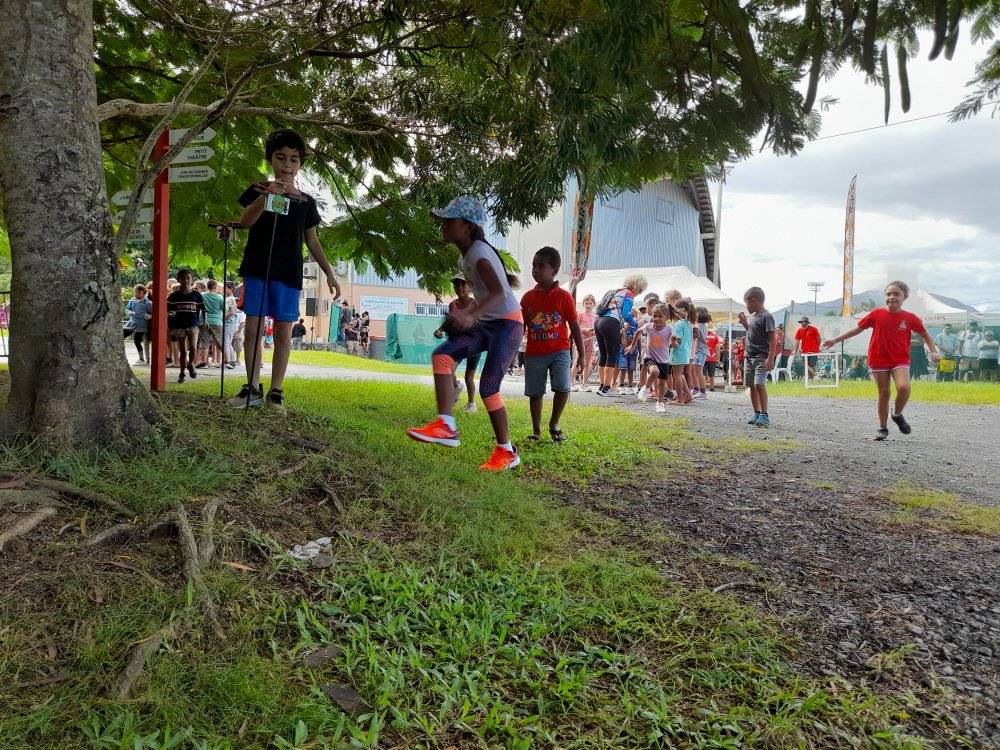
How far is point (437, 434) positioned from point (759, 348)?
5.70 meters

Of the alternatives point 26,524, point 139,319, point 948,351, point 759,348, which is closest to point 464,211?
point 26,524

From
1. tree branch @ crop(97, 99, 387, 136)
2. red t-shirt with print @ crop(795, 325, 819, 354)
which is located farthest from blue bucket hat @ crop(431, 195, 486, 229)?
red t-shirt with print @ crop(795, 325, 819, 354)

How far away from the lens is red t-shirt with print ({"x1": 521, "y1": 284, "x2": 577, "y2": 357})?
631cm

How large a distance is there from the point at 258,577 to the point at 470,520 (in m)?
1.22

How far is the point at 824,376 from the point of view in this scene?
74.9ft

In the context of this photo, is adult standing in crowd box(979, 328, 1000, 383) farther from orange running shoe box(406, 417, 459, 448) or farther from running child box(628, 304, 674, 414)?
orange running shoe box(406, 417, 459, 448)

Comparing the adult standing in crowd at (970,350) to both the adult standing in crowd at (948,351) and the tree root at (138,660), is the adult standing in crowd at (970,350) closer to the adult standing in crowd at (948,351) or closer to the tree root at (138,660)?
the adult standing in crowd at (948,351)

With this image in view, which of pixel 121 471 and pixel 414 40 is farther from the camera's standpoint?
pixel 414 40

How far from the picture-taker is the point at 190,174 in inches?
244

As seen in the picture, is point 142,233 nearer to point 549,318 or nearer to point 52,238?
point 52,238

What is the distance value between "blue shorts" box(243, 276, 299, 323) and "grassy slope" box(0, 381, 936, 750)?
169cm

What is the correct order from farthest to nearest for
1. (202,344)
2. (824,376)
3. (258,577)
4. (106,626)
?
(824,376) → (202,344) → (258,577) → (106,626)

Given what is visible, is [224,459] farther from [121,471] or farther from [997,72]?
[997,72]

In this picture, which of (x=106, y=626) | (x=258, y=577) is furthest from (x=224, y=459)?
(x=106, y=626)
